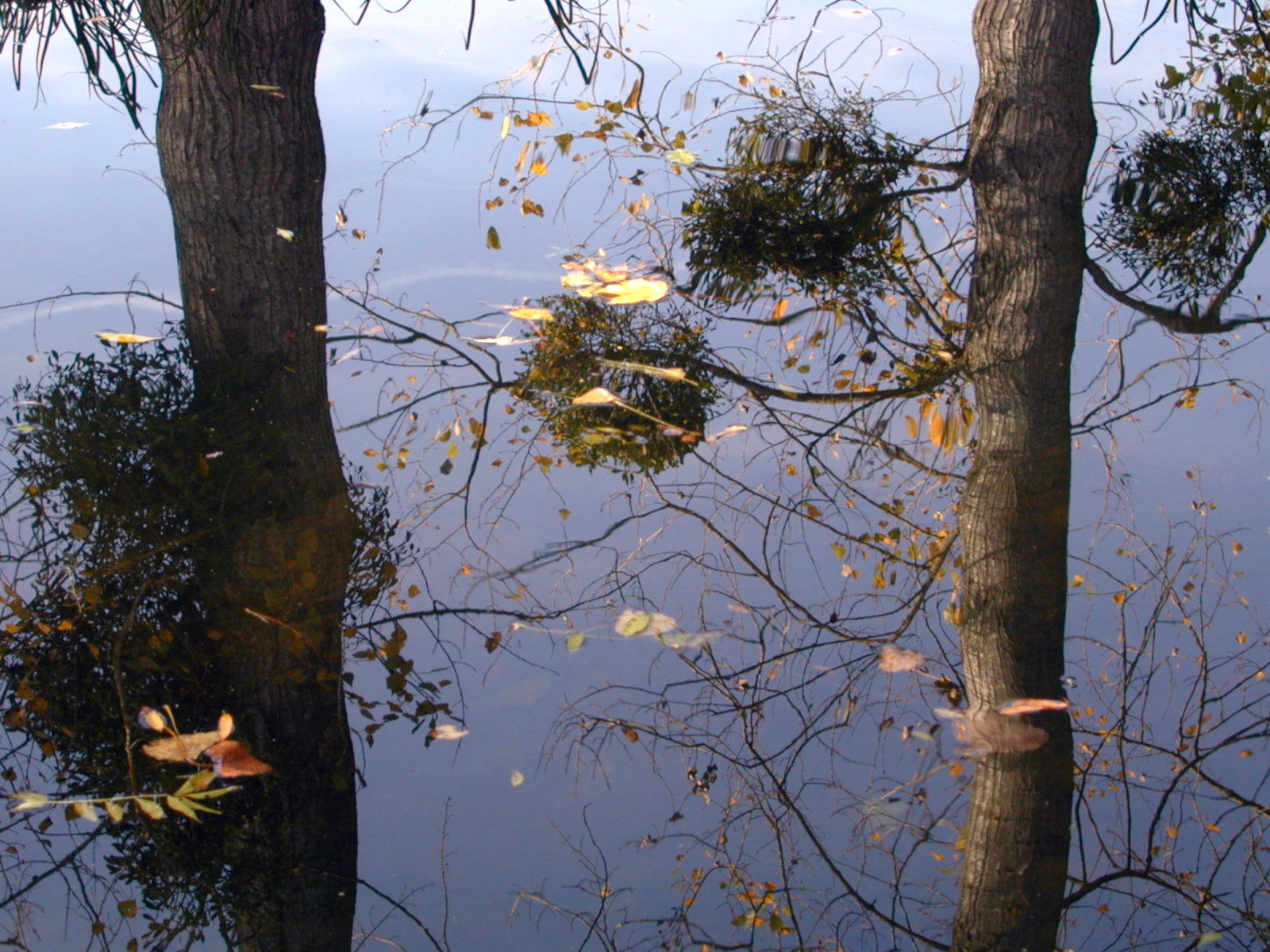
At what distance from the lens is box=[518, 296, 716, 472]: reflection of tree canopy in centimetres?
212

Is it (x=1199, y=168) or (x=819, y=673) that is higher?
(x=1199, y=168)

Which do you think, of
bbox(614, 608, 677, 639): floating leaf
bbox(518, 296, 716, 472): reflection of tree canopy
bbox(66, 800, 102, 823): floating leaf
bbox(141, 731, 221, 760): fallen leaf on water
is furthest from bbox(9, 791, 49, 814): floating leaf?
bbox(518, 296, 716, 472): reflection of tree canopy

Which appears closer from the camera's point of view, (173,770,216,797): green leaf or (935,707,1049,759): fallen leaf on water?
(173,770,216,797): green leaf

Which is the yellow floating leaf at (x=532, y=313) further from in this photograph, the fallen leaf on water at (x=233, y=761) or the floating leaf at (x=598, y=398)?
the fallen leaf on water at (x=233, y=761)

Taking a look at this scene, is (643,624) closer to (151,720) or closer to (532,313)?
(532,313)

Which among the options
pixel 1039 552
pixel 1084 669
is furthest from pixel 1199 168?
pixel 1084 669

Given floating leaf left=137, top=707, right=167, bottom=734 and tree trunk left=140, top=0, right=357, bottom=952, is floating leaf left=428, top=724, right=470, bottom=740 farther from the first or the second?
floating leaf left=137, top=707, right=167, bottom=734

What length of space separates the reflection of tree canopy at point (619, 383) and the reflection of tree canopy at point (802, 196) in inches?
8.2

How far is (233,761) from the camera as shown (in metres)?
1.78

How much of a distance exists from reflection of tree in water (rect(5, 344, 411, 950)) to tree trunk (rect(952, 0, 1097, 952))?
3.92 ft

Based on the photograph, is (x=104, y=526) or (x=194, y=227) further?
(x=194, y=227)

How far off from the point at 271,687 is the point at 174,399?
528 mm

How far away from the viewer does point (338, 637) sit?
191 cm

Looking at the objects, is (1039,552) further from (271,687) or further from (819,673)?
(271,687)
